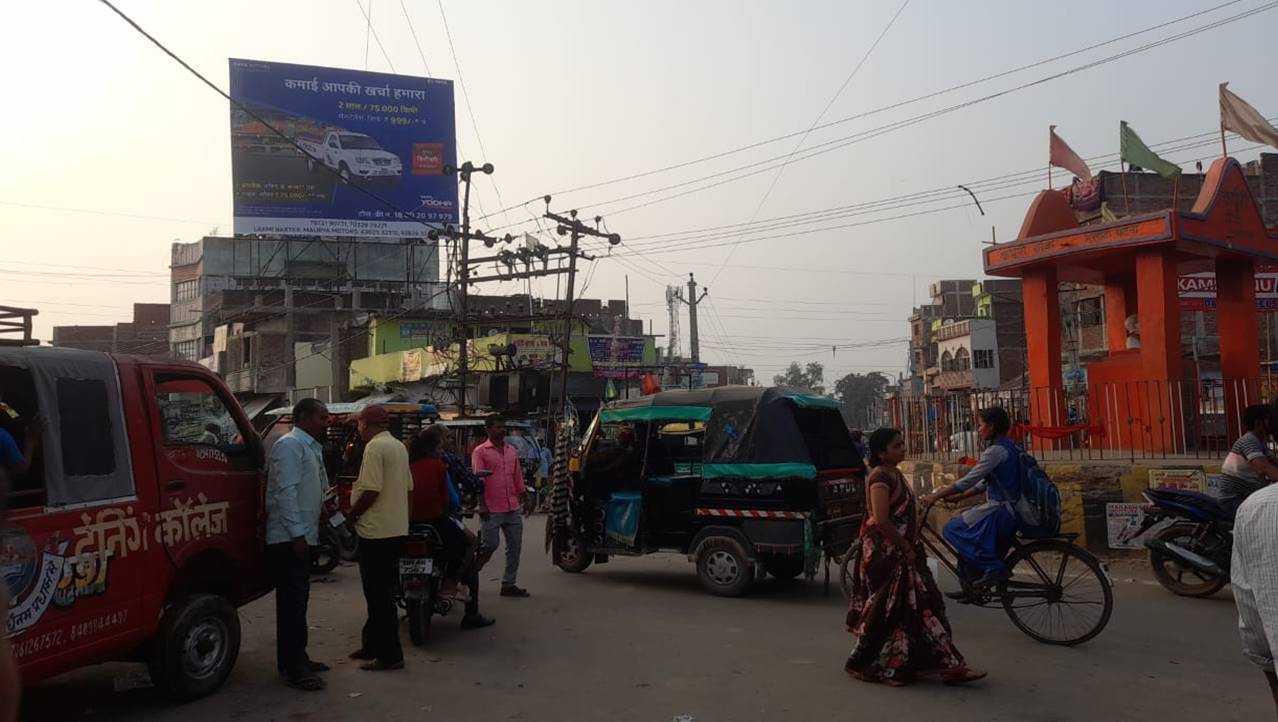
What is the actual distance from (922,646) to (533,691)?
2.42 metres

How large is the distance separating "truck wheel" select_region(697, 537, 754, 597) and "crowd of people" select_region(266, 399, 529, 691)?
2.27 metres

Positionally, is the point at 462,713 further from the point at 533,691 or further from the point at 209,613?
the point at 209,613

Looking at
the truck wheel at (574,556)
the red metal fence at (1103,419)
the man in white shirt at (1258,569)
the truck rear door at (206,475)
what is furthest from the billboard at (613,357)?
the man in white shirt at (1258,569)

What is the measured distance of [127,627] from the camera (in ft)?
15.8

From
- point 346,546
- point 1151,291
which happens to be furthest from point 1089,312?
point 346,546

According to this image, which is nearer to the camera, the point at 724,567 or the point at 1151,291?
the point at 724,567

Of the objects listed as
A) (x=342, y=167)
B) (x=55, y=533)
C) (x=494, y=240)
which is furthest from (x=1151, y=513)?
(x=342, y=167)

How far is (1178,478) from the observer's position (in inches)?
403

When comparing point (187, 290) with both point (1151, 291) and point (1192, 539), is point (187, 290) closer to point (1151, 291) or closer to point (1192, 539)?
point (1151, 291)

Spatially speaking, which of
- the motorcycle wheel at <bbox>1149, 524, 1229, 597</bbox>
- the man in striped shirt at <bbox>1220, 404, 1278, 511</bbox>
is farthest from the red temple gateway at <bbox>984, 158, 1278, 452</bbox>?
the man in striped shirt at <bbox>1220, 404, 1278, 511</bbox>

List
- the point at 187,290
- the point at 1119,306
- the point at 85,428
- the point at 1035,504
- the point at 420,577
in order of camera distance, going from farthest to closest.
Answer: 1. the point at 187,290
2. the point at 1119,306
3. the point at 420,577
4. the point at 1035,504
5. the point at 85,428

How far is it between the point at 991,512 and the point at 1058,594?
0.78 metres

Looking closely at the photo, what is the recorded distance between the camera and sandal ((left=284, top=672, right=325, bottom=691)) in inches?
222

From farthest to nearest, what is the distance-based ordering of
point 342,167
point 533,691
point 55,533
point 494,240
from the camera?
point 342,167 < point 494,240 < point 533,691 < point 55,533
